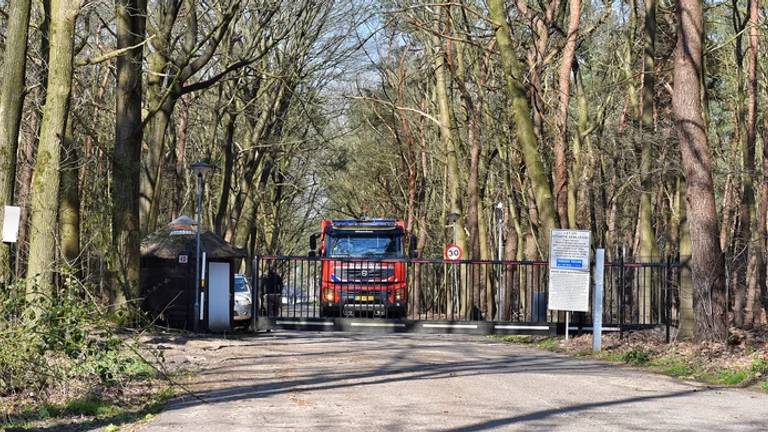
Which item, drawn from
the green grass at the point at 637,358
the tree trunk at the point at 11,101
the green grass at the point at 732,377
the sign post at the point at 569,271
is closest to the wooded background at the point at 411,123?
the tree trunk at the point at 11,101

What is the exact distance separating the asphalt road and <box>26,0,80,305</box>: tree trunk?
2.75 meters

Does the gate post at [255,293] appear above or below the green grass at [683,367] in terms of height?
above

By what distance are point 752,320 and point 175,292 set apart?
1891 cm

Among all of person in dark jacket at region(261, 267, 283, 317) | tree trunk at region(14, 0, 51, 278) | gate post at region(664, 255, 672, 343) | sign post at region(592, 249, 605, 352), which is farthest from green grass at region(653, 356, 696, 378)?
person in dark jacket at region(261, 267, 283, 317)

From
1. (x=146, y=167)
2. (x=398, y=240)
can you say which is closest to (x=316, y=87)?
(x=398, y=240)

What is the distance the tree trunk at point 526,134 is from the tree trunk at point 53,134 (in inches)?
475

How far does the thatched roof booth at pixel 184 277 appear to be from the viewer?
25.6 metres

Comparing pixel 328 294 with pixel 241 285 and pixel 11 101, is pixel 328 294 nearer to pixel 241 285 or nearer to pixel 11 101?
pixel 241 285

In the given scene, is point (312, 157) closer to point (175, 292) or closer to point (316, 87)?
point (316, 87)

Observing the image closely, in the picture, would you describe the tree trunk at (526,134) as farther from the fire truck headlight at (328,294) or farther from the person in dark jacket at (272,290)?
the person in dark jacket at (272,290)

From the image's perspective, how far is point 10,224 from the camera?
1484cm

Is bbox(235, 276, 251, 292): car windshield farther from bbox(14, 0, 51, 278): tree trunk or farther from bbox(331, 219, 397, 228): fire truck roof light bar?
bbox(14, 0, 51, 278): tree trunk

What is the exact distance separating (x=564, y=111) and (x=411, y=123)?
19.9 m

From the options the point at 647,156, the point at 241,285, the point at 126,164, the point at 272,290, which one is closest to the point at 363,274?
the point at 272,290
